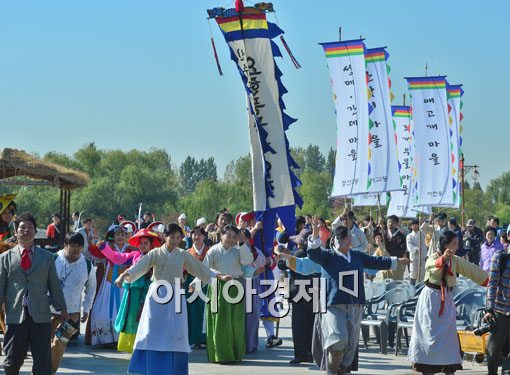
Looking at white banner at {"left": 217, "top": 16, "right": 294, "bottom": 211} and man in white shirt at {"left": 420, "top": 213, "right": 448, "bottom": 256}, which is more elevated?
white banner at {"left": 217, "top": 16, "right": 294, "bottom": 211}

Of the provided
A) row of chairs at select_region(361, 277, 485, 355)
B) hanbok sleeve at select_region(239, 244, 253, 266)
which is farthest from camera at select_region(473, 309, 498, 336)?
hanbok sleeve at select_region(239, 244, 253, 266)

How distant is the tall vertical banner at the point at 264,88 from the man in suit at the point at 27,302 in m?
4.72

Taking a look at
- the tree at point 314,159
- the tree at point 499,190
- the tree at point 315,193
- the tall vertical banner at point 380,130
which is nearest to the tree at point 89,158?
the tree at point 315,193

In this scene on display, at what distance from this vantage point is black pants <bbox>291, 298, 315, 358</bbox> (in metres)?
14.0

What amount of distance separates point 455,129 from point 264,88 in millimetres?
13331

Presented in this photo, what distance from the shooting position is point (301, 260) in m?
12.2

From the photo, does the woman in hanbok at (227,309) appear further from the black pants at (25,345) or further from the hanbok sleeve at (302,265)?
the black pants at (25,345)

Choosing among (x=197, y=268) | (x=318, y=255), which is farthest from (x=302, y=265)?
(x=197, y=268)

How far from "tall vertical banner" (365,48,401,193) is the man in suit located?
1275cm

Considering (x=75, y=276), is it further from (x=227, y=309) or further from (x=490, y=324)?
(x=490, y=324)

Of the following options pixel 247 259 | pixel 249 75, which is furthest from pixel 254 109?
pixel 247 259

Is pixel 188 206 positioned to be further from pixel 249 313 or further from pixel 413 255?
pixel 249 313

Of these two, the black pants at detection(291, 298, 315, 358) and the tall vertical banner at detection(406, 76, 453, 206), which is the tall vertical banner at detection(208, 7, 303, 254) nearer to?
the black pants at detection(291, 298, 315, 358)

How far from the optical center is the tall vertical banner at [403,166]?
105 ft
